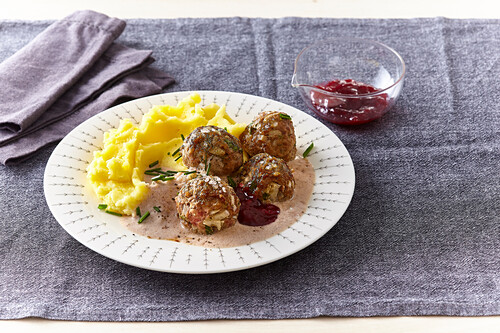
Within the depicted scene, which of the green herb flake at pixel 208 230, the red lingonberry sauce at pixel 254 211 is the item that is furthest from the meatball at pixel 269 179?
the green herb flake at pixel 208 230

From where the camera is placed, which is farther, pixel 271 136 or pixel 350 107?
pixel 350 107

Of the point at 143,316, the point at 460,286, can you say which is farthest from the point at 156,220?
the point at 460,286

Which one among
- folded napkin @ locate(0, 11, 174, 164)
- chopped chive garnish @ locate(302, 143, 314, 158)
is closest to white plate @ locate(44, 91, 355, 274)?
chopped chive garnish @ locate(302, 143, 314, 158)

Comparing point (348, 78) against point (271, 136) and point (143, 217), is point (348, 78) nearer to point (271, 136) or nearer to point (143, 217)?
point (271, 136)

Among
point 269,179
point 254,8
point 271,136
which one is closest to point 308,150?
point 271,136

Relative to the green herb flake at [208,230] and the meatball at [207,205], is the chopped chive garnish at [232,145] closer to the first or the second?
the meatball at [207,205]

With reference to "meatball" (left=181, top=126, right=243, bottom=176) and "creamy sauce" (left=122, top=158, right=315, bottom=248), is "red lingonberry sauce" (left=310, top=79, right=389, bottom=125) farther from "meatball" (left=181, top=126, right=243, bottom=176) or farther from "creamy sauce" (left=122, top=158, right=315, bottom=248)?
"meatball" (left=181, top=126, right=243, bottom=176)

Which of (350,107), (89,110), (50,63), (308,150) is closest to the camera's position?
(308,150)
